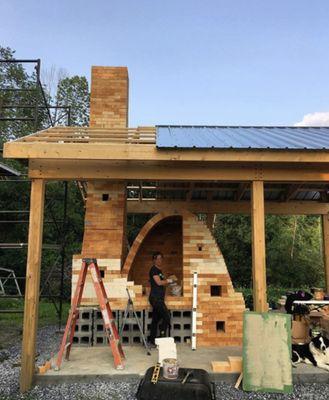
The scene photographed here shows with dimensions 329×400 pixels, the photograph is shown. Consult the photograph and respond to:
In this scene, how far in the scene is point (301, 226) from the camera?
20078 millimetres

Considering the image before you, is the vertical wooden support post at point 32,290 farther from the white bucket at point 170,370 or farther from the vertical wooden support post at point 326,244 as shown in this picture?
the vertical wooden support post at point 326,244

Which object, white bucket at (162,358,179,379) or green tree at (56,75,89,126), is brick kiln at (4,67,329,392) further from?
green tree at (56,75,89,126)

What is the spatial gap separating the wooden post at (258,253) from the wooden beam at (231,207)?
325cm

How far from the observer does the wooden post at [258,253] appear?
16.5 feet

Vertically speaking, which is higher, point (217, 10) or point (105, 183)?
point (217, 10)

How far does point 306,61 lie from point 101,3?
9196 millimetres

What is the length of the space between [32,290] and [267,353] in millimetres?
3414

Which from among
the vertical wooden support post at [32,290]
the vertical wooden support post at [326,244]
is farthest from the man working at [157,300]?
the vertical wooden support post at [326,244]

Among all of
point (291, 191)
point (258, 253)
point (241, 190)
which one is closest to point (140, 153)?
point (258, 253)

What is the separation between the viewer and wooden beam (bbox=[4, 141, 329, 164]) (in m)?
4.96

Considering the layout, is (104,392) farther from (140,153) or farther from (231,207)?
(231,207)

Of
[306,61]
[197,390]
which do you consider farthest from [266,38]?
[197,390]

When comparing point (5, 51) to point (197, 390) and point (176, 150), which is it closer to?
point (176, 150)

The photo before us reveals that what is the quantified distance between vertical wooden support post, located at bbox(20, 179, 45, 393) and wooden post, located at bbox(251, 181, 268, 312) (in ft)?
10.5
